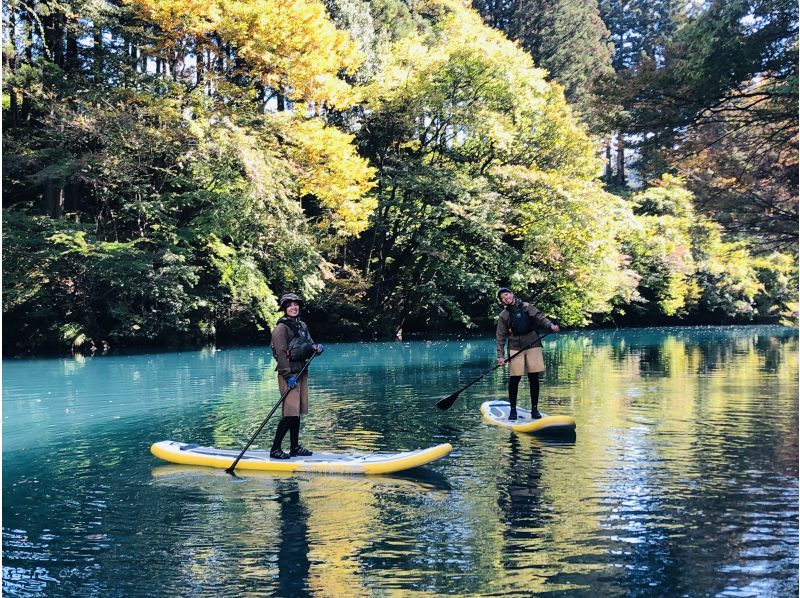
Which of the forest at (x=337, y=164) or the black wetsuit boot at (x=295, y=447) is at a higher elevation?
the forest at (x=337, y=164)

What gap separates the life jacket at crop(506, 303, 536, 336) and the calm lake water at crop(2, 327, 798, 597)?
47.6 inches

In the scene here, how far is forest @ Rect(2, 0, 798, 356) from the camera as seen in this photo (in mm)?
15391

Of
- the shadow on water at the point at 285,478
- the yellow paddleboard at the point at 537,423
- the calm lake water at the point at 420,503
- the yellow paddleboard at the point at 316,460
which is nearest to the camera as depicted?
the calm lake water at the point at 420,503

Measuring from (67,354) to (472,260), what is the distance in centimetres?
1374

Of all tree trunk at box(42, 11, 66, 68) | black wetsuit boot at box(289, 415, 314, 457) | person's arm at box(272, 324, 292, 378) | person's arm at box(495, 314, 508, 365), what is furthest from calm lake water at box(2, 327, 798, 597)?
tree trunk at box(42, 11, 66, 68)

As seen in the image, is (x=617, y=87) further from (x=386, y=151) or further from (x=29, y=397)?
(x=386, y=151)

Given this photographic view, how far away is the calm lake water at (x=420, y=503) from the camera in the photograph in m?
4.79

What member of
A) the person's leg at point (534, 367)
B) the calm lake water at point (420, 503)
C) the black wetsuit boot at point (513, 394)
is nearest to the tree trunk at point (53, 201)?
the calm lake water at point (420, 503)

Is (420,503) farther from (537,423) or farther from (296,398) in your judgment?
(537,423)

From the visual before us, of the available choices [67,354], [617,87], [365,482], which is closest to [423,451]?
[365,482]

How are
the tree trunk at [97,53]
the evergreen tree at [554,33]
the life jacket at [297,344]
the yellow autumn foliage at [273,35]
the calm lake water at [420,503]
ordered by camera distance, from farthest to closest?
the evergreen tree at [554,33]
the tree trunk at [97,53]
the yellow autumn foliage at [273,35]
the life jacket at [297,344]
the calm lake water at [420,503]

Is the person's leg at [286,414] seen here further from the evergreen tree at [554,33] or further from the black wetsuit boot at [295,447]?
the evergreen tree at [554,33]

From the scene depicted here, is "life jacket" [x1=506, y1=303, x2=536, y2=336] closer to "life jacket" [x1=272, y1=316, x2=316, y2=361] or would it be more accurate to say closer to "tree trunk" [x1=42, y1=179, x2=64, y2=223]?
"life jacket" [x1=272, y1=316, x2=316, y2=361]

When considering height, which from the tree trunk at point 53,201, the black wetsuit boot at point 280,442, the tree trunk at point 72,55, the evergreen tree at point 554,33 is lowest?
the black wetsuit boot at point 280,442
